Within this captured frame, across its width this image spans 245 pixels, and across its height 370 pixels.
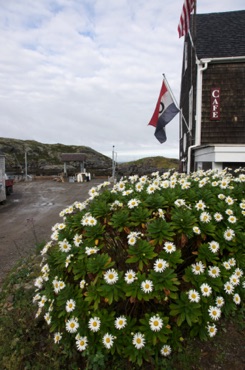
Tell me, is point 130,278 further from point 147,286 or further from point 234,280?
point 234,280

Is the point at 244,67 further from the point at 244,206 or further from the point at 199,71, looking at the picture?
the point at 244,206

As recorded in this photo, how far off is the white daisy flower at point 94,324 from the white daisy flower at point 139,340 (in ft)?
1.11

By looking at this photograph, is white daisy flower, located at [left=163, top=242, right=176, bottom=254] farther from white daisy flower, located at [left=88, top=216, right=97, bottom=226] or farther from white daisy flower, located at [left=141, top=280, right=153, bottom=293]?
white daisy flower, located at [left=88, top=216, right=97, bottom=226]

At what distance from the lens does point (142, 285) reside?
2393 mm

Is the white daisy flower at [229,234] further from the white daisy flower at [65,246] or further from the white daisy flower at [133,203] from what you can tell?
the white daisy flower at [65,246]

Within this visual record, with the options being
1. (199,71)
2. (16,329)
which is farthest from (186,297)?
(199,71)

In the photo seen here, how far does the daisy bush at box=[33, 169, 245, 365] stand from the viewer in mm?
2457

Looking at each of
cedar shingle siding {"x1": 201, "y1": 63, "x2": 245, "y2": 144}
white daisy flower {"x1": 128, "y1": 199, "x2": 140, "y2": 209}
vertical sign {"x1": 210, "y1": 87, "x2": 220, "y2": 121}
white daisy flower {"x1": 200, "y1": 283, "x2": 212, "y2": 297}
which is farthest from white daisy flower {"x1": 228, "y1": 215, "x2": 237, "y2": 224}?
vertical sign {"x1": 210, "y1": 87, "x2": 220, "y2": 121}

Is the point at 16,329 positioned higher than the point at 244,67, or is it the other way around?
the point at 244,67

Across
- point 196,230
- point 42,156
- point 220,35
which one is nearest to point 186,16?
point 220,35

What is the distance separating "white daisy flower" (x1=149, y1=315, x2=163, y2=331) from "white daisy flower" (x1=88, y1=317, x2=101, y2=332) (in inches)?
18.3

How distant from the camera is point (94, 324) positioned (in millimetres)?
2455

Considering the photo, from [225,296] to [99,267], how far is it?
1392mm

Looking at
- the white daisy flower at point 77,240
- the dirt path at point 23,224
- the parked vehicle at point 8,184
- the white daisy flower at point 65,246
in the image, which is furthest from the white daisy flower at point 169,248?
the parked vehicle at point 8,184
